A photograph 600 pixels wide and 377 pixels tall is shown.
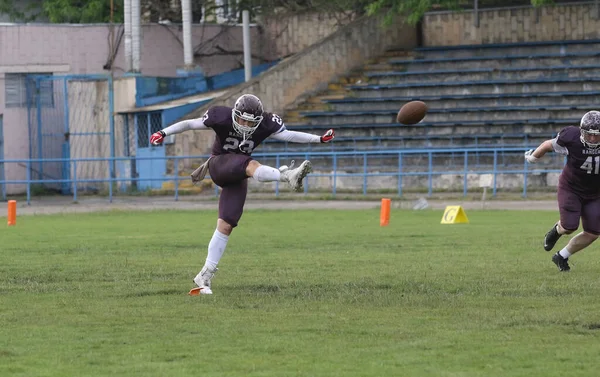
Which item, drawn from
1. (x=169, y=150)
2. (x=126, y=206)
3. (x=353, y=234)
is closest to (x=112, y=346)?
(x=353, y=234)

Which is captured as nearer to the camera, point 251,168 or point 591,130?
point 251,168

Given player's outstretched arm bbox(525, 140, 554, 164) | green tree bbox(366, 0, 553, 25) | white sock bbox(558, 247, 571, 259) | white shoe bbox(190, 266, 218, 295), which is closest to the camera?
white shoe bbox(190, 266, 218, 295)

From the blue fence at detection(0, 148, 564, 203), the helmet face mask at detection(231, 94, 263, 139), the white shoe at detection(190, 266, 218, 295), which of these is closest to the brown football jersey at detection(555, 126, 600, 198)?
the helmet face mask at detection(231, 94, 263, 139)

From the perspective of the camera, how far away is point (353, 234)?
19.0 m

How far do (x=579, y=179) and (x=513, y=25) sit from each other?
79.8ft

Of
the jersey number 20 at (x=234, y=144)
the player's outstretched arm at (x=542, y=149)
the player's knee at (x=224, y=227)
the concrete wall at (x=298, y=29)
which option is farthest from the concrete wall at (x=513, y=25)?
the player's knee at (x=224, y=227)

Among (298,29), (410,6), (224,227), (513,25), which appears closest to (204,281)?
(224,227)

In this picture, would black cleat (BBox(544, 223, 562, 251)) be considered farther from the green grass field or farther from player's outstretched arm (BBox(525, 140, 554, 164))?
player's outstretched arm (BBox(525, 140, 554, 164))

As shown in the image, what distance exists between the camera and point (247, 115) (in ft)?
35.1

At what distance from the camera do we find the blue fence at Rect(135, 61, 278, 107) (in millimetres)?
36156

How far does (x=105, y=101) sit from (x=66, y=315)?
28206 mm

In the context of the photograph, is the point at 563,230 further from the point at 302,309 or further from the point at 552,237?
the point at 302,309

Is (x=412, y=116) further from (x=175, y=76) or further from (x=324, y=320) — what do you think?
(x=175, y=76)

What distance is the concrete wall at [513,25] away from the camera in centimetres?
3450
